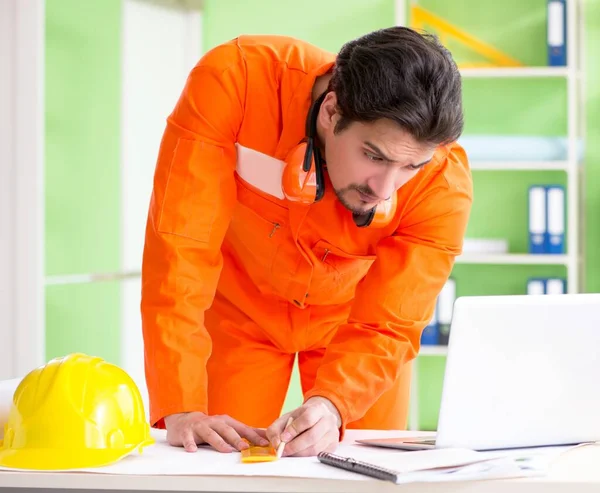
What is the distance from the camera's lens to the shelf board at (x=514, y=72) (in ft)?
13.2

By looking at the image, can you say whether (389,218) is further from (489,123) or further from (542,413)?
(489,123)

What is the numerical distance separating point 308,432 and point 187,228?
0.46m

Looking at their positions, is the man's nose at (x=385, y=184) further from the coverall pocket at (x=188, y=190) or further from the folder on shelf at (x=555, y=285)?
the folder on shelf at (x=555, y=285)

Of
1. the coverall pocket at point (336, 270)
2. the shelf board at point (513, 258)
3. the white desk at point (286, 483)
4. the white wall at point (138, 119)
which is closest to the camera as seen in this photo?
the white desk at point (286, 483)

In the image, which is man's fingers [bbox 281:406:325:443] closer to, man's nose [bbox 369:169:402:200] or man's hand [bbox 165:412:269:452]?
man's hand [bbox 165:412:269:452]

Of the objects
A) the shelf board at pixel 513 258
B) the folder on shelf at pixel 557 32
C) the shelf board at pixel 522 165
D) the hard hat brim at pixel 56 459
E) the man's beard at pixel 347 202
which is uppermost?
the folder on shelf at pixel 557 32

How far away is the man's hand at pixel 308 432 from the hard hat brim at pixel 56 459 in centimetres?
26

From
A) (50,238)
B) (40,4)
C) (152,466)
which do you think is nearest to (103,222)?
(50,238)

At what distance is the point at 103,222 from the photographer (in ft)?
12.0

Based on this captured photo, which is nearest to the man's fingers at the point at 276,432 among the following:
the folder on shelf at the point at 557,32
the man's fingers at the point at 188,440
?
the man's fingers at the point at 188,440

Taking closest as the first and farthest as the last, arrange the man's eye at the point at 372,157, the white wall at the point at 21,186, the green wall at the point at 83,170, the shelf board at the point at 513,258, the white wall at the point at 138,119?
the man's eye at the point at 372,157 → the white wall at the point at 21,186 → the green wall at the point at 83,170 → the white wall at the point at 138,119 → the shelf board at the point at 513,258

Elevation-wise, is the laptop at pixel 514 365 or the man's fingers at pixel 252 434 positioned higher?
the laptop at pixel 514 365

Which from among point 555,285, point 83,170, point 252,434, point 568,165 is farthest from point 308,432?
point 568,165

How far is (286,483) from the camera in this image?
1.30 m
